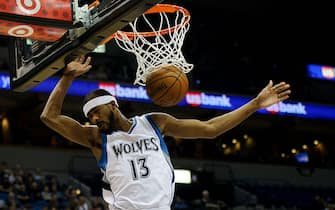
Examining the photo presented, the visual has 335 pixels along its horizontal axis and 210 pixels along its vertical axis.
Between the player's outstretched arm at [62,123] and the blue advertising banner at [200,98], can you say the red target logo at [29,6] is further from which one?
the blue advertising banner at [200,98]

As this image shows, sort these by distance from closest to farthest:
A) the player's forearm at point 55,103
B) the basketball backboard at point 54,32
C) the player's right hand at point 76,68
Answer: the player's forearm at point 55,103 → the player's right hand at point 76,68 → the basketball backboard at point 54,32

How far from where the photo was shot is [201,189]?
17.8 m

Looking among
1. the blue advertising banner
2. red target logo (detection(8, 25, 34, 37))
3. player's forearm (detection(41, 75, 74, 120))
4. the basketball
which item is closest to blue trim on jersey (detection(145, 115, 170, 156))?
the basketball

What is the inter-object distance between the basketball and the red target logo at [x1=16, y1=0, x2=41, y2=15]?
98 cm

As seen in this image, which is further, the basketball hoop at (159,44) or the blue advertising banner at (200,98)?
the blue advertising banner at (200,98)

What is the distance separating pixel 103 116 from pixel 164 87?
54 cm

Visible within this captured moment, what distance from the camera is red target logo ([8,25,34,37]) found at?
4.22m

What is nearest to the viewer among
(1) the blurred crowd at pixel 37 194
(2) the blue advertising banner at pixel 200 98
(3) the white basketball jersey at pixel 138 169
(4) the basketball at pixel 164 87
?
(3) the white basketball jersey at pixel 138 169

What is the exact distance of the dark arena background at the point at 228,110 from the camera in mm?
16547

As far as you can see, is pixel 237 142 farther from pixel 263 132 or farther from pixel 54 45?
pixel 54 45

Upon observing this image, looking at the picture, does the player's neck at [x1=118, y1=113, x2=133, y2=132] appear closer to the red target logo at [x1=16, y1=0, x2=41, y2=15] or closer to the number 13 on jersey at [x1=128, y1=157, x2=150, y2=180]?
the number 13 on jersey at [x1=128, y1=157, x2=150, y2=180]

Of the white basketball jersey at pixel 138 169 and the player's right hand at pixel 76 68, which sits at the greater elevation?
the player's right hand at pixel 76 68

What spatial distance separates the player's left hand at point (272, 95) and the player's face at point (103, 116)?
0.76 metres

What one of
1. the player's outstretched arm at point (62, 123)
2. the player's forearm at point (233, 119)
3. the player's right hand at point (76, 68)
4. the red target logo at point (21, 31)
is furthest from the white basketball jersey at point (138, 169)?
the red target logo at point (21, 31)
